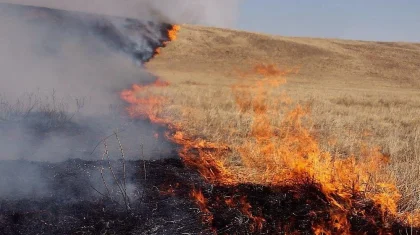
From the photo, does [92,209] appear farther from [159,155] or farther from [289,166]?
[289,166]

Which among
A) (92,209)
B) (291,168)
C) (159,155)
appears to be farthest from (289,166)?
(92,209)

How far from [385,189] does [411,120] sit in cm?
877

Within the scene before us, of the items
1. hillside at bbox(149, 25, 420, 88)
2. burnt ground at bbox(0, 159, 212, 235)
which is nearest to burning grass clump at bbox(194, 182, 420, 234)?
burnt ground at bbox(0, 159, 212, 235)

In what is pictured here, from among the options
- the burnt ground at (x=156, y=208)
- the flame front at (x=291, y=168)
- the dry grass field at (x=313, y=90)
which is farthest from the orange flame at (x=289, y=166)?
the dry grass field at (x=313, y=90)

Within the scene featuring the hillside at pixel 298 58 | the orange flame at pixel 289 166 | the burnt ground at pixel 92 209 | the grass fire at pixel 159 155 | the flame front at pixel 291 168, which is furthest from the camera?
the hillside at pixel 298 58

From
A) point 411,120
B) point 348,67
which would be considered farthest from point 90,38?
point 348,67

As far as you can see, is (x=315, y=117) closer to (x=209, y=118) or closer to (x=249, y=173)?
(x=209, y=118)

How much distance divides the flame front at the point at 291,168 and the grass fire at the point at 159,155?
2 centimetres

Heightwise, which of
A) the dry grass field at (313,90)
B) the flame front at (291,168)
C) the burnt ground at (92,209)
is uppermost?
the dry grass field at (313,90)

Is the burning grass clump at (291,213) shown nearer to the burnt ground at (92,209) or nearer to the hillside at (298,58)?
the burnt ground at (92,209)

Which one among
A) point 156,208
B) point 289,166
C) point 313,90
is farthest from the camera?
point 313,90

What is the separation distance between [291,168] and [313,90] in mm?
19327

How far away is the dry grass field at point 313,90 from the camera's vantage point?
8680 mm

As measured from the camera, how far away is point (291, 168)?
18.8 feet
